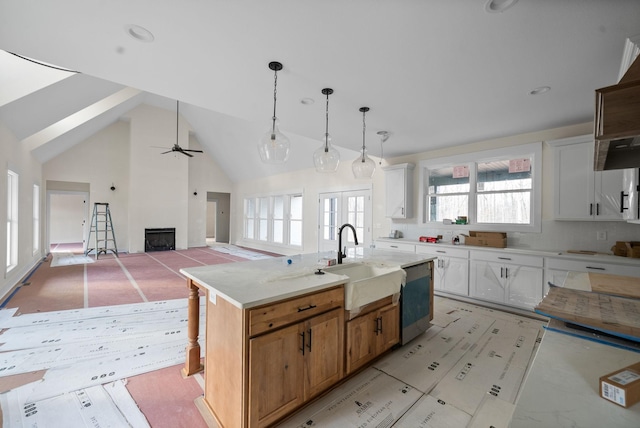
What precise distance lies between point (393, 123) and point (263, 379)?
11.1ft

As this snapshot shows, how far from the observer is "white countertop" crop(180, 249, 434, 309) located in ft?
5.22

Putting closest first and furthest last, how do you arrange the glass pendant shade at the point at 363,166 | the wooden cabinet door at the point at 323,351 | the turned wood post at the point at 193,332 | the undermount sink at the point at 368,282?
1. the wooden cabinet door at the point at 323,351
2. the undermount sink at the point at 368,282
3. the turned wood post at the point at 193,332
4. the glass pendant shade at the point at 363,166

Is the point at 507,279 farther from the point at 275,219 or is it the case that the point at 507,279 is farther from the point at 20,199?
the point at 20,199

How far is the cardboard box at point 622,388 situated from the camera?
28.5 inches

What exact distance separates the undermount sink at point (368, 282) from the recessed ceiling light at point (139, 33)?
86.2 inches

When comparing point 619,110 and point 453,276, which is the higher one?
point 619,110

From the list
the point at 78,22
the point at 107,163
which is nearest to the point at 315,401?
the point at 78,22

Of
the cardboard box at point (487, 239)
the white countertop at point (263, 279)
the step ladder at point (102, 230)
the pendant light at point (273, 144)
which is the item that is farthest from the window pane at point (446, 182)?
the step ladder at point (102, 230)

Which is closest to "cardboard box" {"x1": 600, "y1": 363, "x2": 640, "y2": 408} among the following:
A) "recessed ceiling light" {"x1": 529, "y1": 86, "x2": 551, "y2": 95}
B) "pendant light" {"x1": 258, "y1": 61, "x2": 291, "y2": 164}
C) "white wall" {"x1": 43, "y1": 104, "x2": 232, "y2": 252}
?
"pendant light" {"x1": 258, "y1": 61, "x2": 291, "y2": 164}

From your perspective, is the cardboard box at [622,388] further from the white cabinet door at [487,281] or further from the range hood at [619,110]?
the white cabinet door at [487,281]

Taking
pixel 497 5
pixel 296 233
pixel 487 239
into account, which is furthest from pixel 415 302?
pixel 296 233

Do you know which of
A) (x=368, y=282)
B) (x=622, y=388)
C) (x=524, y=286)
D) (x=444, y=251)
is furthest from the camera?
(x=444, y=251)

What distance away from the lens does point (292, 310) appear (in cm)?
170

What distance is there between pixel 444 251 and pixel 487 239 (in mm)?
634
